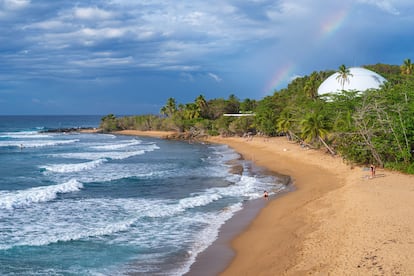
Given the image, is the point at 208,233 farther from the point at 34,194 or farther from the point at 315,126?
the point at 315,126

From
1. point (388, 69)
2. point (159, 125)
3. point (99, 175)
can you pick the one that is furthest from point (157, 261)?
point (388, 69)

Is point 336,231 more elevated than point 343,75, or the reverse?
point 343,75

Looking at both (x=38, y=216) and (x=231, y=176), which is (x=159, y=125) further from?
(x=38, y=216)

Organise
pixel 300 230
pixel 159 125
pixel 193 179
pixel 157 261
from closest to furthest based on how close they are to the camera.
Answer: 1. pixel 157 261
2. pixel 300 230
3. pixel 193 179
4. pixel 159 125

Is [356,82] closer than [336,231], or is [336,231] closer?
[336,231]

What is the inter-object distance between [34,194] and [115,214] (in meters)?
8.01

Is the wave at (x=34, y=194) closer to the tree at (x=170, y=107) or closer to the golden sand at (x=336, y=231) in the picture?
the golden sand at (x=336, y=231)

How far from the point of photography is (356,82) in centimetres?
7012

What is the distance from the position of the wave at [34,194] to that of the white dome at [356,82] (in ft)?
164

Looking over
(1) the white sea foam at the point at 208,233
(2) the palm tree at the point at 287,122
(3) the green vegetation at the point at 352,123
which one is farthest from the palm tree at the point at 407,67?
(1) the white sea foam at the point at 208,233

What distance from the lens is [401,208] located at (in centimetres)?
1975

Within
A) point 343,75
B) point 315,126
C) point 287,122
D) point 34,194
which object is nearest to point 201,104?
point 343,75

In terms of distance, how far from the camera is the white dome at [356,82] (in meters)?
69.1

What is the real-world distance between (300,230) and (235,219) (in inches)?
156
